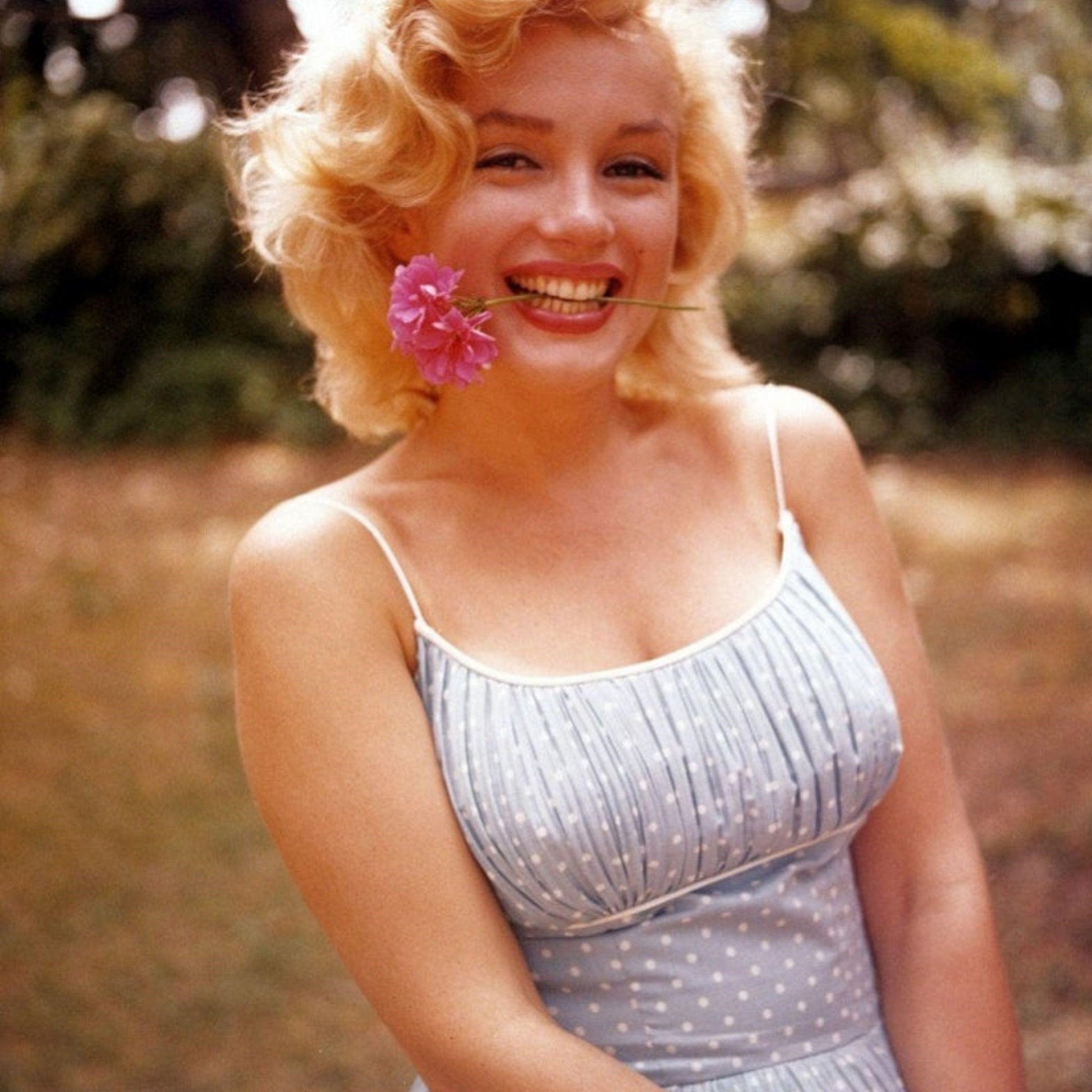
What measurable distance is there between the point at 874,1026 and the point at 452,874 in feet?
1.83

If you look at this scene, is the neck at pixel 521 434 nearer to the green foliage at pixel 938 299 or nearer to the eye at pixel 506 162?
the eye at pixel 506 162

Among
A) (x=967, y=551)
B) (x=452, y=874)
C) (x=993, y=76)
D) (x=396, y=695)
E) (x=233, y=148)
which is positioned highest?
(x=233, y=148)

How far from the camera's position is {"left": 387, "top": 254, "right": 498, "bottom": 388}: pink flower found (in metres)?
1.51

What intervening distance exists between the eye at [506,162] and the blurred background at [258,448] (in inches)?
12.0

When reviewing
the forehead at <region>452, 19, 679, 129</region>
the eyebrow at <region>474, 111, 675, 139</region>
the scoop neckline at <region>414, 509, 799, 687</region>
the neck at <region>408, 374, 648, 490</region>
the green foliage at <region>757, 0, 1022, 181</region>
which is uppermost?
the forehead at <region>452, 19, 679, 129</region>

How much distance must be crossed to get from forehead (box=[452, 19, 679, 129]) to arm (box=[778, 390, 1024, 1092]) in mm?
456

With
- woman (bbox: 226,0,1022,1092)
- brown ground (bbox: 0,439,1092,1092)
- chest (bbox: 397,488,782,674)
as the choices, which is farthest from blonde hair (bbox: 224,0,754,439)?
brown ground (bbox: 0,439,1092,1092)

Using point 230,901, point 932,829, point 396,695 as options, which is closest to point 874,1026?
point 932,829

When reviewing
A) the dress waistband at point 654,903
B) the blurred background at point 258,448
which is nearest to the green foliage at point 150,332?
the blurred background at point 258,448

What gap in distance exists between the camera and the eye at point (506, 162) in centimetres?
158

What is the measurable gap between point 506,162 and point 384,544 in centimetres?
43

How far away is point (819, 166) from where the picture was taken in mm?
7293

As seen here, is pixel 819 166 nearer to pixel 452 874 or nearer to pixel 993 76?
pixel 993 76

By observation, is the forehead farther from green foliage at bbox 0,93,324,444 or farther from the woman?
green foliage at bbox 0,93,324,444
